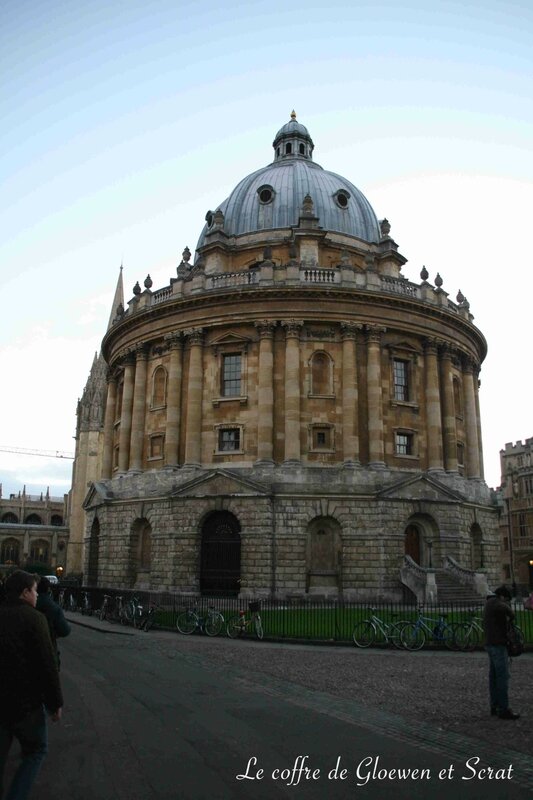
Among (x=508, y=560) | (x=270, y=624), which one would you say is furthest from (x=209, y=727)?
(x=508, y=560)

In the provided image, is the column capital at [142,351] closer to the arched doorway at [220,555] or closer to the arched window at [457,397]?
the arched doorway at [220,555]

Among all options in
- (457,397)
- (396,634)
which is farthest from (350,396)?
(396,634)

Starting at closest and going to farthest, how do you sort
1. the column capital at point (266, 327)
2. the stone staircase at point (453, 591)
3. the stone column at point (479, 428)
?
1. the stone staircase at point (453, 591)
2. the column capital at point (266, 327)
3. the stone column at point (479, 428)

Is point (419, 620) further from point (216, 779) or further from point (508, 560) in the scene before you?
point (508, 560)

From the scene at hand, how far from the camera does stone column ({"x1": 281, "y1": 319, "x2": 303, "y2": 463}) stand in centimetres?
3409

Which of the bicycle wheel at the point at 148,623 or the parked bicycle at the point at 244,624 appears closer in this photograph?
the parked bicycle at the point at 244,624

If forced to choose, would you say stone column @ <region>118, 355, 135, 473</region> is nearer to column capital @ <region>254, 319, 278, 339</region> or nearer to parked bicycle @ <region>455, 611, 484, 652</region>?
column capital @ <region>254, 319, 278, 339</region>

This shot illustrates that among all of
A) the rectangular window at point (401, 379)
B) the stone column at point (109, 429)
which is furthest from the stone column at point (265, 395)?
the stone column at point (109, 429)

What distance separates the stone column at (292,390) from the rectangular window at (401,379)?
20.1 feet

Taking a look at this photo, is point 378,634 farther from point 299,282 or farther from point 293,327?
point 299,282

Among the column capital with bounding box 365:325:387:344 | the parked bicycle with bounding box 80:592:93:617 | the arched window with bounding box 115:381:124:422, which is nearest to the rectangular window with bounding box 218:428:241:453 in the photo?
the column capital with bounding box 365:325:387:344

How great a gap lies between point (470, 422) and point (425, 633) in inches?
949

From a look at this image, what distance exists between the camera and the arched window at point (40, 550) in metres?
110

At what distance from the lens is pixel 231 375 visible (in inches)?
1454
